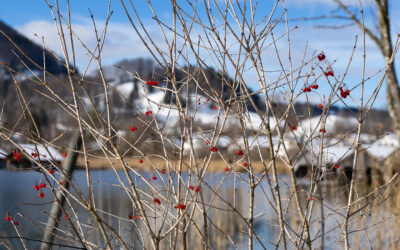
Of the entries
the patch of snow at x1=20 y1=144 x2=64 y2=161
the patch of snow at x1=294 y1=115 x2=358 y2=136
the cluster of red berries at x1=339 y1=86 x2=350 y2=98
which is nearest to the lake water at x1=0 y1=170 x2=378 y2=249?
the patch of snow at x1=294 y1=115 x2=358 y2=136

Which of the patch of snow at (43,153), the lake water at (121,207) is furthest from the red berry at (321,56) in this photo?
the lake water at (121,207)

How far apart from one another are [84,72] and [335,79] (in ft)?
2.52

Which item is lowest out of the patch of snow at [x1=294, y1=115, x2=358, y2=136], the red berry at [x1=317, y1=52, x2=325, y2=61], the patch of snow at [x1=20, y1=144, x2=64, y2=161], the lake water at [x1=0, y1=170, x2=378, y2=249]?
the lake water at [x1=0, y1=170, x2=378, y2=249]

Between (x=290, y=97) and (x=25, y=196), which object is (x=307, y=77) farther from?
(x=25, y=196)

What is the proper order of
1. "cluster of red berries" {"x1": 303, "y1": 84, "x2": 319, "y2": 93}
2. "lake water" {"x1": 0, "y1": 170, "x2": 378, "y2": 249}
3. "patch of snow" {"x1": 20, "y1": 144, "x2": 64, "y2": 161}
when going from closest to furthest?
1. "patch of snow" {"x1": 20, "y1": 144, "x2": 64, "y2": 161}
2. "cluster of red berries" {"x1": 303, "y1": 84, "x2": 319, "y2": 93}
3. "lake water" {"x1": 0, "y1": 170, "x2": 378, "y2": 249}

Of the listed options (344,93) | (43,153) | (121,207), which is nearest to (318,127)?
(344,93)

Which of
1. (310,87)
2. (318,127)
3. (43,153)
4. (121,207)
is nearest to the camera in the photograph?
(310,87)

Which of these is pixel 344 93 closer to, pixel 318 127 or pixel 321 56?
pixel 321 56

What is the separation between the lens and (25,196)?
5398 mm

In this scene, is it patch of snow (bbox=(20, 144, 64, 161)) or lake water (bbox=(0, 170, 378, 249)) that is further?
lake water (bbox=(0, 170, 378, 249))

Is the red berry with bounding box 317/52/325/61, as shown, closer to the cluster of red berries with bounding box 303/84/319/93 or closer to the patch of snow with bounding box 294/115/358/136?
the cluster of red berries with bounding box 303/84/319/93

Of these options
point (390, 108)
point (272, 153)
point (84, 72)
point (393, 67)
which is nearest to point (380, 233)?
point (390, 108)

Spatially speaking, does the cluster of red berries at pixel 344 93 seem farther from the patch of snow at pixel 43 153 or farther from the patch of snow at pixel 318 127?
the patch of snow at pixel 43 153

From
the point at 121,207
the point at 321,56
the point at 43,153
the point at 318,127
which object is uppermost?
the point at 321,56
